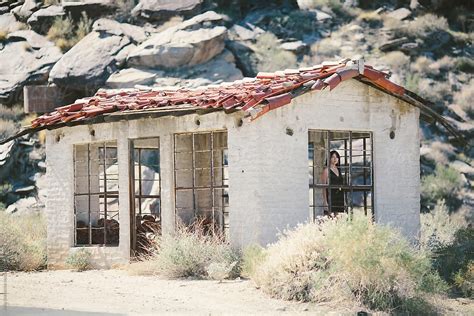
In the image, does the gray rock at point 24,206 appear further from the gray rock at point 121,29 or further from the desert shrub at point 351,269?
Result: the desert shrub at point 351,269

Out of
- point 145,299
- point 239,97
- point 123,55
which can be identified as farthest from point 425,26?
point 145,299

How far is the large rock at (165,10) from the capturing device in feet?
114

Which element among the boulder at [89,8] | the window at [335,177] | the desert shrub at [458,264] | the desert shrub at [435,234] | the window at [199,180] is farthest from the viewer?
the boulder at [89,8]

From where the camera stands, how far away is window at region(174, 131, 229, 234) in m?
17.3

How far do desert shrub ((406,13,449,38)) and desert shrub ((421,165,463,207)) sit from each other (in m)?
8.47

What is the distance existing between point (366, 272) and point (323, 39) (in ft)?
79.1

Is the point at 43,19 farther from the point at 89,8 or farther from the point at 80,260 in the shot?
the point at 80,260

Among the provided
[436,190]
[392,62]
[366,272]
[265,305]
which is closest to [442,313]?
[366,272]

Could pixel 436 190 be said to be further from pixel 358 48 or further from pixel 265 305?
pixel 265 305

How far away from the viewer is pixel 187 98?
16.4 m

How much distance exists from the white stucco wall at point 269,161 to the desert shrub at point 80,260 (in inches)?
6.3

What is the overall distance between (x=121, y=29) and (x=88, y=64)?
256cm

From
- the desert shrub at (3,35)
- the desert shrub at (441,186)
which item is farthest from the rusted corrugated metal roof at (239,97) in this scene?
the desert shrub at (3,35)

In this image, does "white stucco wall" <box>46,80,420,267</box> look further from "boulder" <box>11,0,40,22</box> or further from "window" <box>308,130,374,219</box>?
"boulder" <box>11,0,40,22</box>
